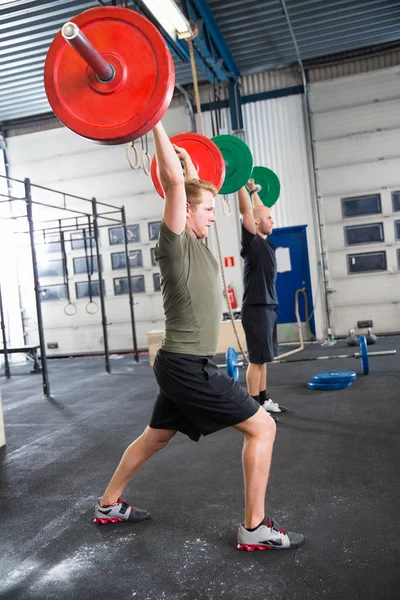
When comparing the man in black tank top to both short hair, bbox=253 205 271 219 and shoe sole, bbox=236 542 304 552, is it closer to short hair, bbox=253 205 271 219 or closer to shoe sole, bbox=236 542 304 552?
short hair, bbox=253 205 271 219

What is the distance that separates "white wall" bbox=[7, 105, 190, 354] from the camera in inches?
316

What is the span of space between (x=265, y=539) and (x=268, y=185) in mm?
2867

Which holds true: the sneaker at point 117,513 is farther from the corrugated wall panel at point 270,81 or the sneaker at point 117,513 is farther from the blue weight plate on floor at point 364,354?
the corrugated wall panel at point 270,81

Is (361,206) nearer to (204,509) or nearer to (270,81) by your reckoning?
(270,81)

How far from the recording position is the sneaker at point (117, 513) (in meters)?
1.93

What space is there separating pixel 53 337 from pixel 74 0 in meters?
5.13

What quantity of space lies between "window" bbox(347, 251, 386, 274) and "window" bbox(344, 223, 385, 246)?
0.63 feet

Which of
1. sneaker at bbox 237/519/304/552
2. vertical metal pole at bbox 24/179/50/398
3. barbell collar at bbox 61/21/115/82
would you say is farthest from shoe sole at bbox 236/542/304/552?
vertical metal pole at bbox 24/179/50/398

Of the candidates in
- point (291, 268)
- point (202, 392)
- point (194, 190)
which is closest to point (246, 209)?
point (194, 190)

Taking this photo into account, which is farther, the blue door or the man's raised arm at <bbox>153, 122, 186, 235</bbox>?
the blue door

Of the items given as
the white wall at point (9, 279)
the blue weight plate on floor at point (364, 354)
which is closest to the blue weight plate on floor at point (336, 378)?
the blue weight plate on floor at point (364, 354)

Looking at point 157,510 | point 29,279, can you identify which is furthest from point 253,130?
point 157,510

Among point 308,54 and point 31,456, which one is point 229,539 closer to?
point 31,456

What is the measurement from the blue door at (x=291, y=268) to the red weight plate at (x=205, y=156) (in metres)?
5.14
